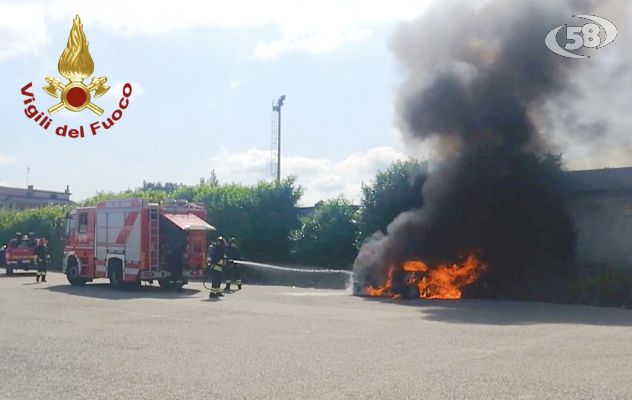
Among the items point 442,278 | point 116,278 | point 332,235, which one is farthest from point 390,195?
point 116,278

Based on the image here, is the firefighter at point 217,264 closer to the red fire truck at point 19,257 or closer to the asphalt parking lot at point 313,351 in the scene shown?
the asphalt parking lot at point 313,351

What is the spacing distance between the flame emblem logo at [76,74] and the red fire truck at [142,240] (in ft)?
14.9

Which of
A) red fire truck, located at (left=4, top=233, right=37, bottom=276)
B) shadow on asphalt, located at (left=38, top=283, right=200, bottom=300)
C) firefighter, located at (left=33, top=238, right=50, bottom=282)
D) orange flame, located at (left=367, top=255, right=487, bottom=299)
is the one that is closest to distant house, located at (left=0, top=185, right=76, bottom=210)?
red fire truck, located at (left=4, top=233, right=37, bottom=276)

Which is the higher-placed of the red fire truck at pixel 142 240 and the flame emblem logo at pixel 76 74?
the flame emblem logo at pixel 76 74

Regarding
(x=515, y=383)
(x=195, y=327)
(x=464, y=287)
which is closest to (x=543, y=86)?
(x=464, y=287)

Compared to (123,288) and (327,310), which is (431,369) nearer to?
(327,310)

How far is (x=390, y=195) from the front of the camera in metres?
24.4

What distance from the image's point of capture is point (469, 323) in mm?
12727

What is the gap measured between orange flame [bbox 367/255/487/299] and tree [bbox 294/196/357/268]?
817 centimetres

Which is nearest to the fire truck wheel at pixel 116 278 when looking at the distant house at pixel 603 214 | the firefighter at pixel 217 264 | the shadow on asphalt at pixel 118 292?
the shadow on asphalt at pixel 118 292

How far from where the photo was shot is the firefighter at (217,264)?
60.3 feet

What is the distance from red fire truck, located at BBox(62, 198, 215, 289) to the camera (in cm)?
2042

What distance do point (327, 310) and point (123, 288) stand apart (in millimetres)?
8681

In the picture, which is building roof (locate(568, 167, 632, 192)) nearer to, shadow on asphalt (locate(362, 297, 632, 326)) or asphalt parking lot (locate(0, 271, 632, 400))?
shadow on asphalt (locate(362, 297, 632, 326))
